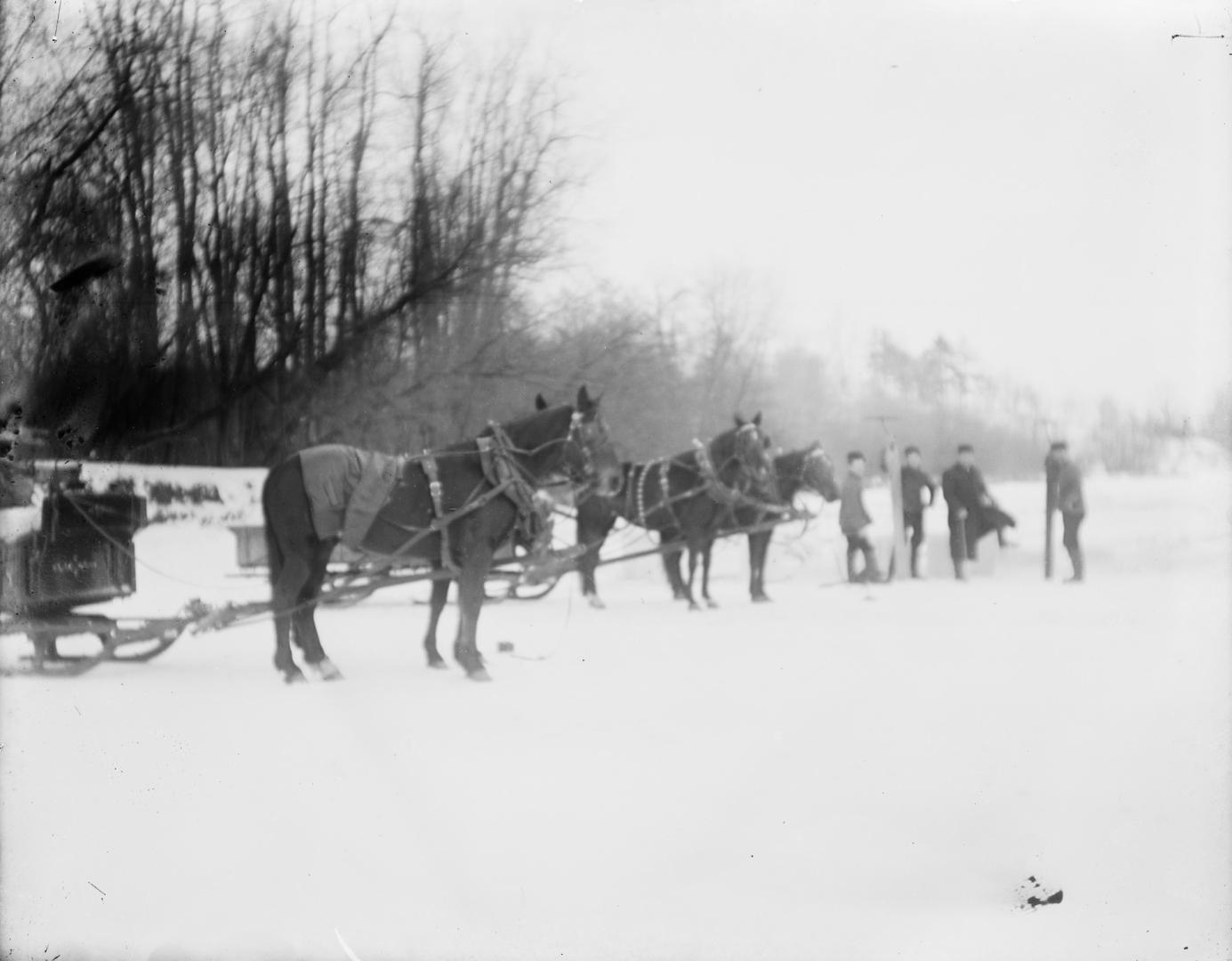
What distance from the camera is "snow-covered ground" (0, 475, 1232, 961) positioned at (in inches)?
109

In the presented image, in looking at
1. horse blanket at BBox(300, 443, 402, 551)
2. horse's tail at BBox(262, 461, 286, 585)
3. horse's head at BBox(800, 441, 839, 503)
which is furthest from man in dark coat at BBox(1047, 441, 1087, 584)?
horse's tail at BBox(262, 461, 286, 585)

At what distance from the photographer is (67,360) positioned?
3684 millimetres

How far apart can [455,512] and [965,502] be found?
228 cm

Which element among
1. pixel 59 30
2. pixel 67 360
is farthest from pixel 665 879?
pixel 59 30

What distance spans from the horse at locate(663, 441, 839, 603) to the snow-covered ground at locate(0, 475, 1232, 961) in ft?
1.72

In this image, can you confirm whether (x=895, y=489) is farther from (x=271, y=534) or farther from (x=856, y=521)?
(x=271, y=534)

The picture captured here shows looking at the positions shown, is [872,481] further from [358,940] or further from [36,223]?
[36,223]

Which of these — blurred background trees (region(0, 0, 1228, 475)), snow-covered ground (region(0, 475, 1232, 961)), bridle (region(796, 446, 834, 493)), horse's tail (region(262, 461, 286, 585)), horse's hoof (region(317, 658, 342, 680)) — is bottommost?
snow-covered ground (region(0, 475, 1232, 961))

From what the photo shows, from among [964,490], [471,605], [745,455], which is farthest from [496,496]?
[964,490]

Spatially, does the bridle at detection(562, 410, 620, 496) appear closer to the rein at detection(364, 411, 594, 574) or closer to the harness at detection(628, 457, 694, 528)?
the rein at detection(364, 411, 594, 574)

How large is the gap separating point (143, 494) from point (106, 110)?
138 cm

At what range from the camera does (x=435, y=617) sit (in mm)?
4398

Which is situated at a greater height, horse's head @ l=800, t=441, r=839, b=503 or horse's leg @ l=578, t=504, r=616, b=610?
horse's head @ l=800, t=441, r=839, b=503

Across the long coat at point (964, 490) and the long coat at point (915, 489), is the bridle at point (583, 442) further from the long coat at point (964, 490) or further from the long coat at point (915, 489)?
the long coat at point (964, 490)
